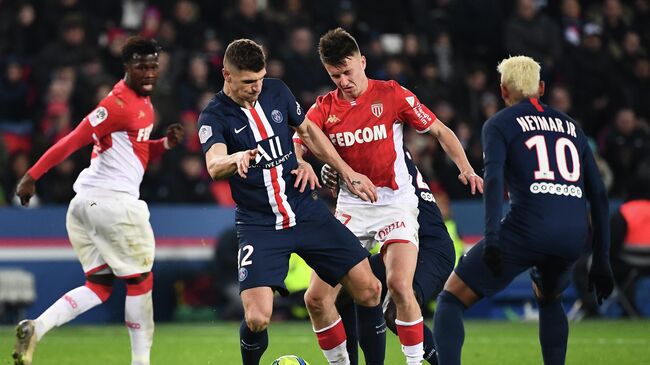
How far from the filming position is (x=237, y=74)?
7.43m

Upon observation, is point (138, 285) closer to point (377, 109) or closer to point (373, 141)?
point (373, 141)

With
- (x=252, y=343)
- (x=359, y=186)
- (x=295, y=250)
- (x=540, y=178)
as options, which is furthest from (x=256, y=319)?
(x=540, y=178)

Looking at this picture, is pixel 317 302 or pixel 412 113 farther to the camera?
pixel 412 113

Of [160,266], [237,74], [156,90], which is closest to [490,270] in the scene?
[237,74]

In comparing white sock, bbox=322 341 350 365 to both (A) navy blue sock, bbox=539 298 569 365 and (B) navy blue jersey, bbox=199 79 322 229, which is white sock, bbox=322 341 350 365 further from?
(A) navy blue sock, bbox=539 298 569 365

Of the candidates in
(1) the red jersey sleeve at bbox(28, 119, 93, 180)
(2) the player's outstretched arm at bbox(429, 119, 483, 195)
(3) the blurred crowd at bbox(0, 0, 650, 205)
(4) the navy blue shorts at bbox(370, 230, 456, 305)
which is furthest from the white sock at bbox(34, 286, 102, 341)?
(3) the blurred crowd at bbox(0, 0, 650, 205)

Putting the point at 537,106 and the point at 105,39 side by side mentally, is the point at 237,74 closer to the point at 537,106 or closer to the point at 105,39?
the point at 537,106

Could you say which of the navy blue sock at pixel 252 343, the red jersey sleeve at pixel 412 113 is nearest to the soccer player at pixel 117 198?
the navy blue sock at pixel 252 343

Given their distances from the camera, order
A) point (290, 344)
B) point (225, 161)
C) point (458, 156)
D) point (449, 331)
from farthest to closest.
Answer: point (290, 344) → point (458, 156) → point (449, 331) → point (225, 161)

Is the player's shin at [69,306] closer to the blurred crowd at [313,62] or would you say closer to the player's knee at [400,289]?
the player's knee at [400,289]

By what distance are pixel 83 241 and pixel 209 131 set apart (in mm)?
2054

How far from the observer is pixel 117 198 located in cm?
888

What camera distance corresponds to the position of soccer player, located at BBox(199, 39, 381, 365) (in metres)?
7.44

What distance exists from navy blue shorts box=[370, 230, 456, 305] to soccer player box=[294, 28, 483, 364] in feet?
0.68
